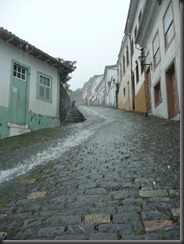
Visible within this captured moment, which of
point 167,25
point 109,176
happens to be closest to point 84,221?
point 109,176

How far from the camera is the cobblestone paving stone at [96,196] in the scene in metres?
2.91

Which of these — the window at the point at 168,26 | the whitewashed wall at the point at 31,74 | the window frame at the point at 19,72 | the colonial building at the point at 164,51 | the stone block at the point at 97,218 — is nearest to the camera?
the stone block at the point at 97,218

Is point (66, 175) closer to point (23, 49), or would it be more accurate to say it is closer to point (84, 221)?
point (84, 221)

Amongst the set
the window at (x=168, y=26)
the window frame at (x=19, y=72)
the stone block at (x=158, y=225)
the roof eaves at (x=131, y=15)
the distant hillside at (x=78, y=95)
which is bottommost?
the stone block at (x=158, y=225)

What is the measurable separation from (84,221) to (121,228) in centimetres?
50

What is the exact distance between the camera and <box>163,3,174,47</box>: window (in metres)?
11.7

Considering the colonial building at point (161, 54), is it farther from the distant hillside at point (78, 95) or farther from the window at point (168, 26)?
the distant hillside at point (78, 95)

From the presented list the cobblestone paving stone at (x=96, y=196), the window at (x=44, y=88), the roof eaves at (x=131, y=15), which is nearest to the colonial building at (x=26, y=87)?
the window at (x=44, y=88)

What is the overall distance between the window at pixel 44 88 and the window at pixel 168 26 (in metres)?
7.32

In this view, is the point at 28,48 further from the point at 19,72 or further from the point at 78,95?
the point at 78,95

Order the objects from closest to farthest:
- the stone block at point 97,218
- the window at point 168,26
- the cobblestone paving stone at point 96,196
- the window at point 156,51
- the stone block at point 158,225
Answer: the stone block at point 158,225
the cobblestone paving stone at point 96,196
the stone block at point 97,218
the window at point 168,26
the window at point 156,51

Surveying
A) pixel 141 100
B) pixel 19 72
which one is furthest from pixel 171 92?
Answer: pixel 19 72

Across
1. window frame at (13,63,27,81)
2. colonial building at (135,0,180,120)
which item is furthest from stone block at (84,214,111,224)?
window frame at (13,63,27,81)

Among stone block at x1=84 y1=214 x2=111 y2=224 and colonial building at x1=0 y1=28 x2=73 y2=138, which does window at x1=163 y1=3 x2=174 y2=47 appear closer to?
colonial building at x1=0 y1=28 x2=73 y2=138
